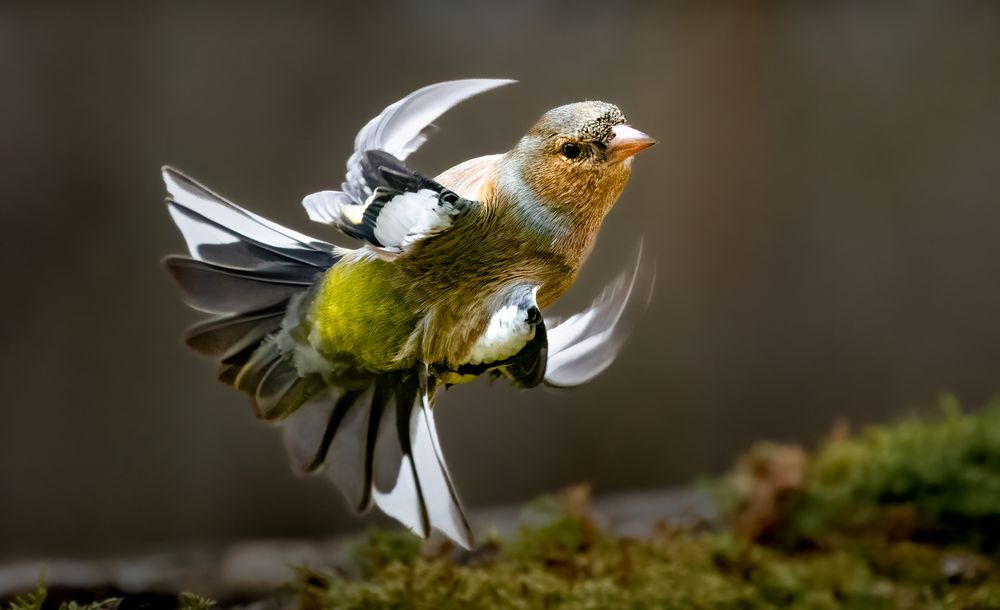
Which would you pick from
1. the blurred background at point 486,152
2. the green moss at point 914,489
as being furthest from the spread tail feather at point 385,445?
the green moss at point 914,489

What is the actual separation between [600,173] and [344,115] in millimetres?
380

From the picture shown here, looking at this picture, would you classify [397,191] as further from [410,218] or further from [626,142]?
[626,142]

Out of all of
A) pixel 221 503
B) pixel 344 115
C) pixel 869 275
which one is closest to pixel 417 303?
pixel 344 115

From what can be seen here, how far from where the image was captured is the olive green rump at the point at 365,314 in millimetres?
645

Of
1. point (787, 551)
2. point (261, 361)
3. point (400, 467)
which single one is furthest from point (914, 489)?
point (261, 361)

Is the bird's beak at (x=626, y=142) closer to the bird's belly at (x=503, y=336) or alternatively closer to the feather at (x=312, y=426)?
the bird's belly at (x=503, y=336)

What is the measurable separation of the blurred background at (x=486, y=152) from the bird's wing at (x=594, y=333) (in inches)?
1.7

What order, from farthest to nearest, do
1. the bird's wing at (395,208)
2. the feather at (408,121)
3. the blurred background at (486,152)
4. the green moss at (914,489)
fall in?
the green moss at (914,489) < the blurred background at (486,152) < the feather at (408,121) < the bird's wing at (395,208)

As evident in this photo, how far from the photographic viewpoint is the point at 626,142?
2.08ft

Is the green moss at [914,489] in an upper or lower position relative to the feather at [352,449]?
lower

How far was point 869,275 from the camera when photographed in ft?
5.76

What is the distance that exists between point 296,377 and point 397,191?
A: 21cm

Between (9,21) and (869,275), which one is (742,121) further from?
(9,21)

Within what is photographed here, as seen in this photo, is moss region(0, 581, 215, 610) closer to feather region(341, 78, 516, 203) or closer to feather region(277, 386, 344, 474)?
feather region(277, 386, 344, 474)
